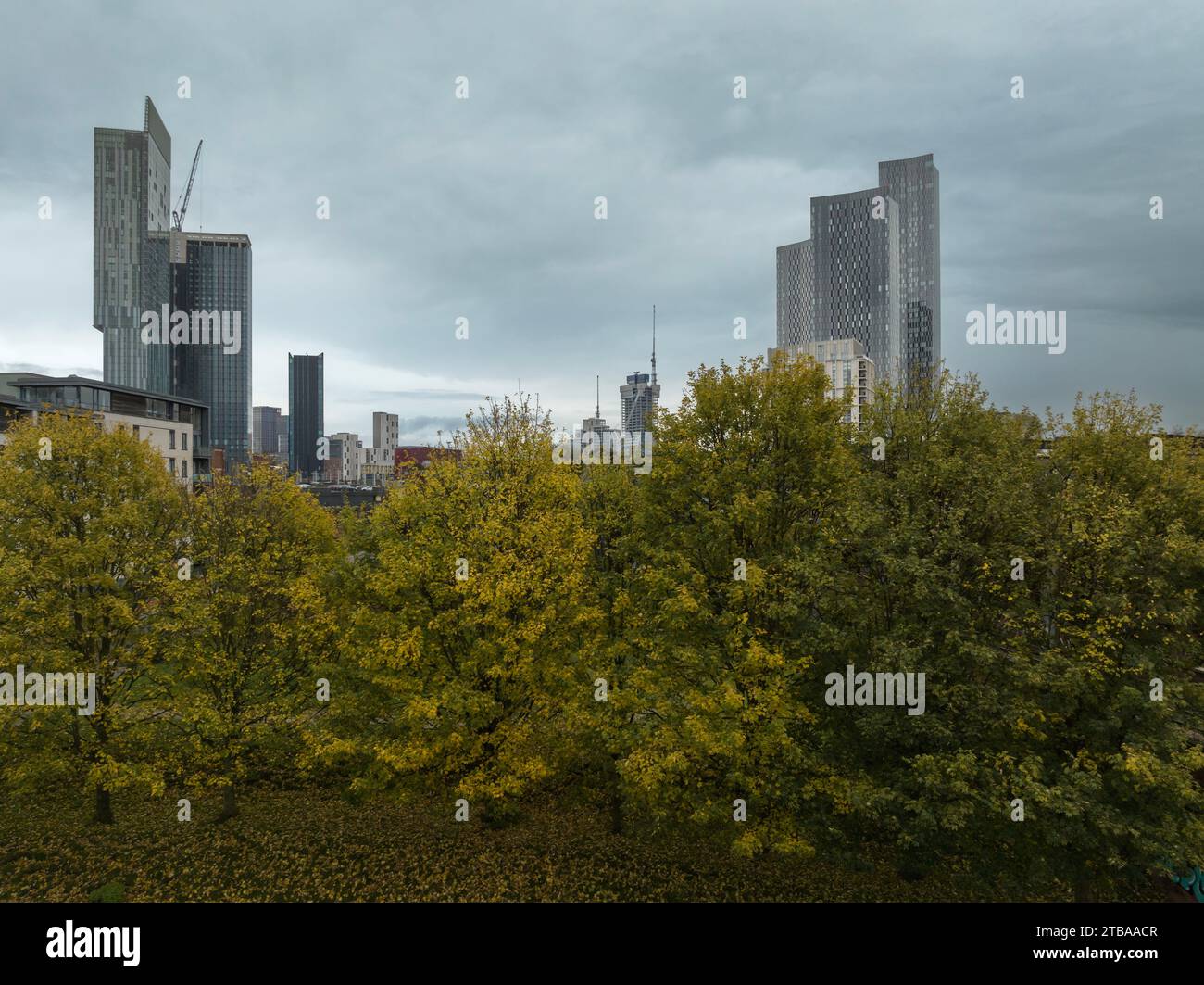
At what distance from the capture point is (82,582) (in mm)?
21125

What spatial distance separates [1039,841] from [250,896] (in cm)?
2054

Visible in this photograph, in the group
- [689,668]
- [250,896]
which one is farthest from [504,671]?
[250,896]

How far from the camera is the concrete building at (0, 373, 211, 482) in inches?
2790

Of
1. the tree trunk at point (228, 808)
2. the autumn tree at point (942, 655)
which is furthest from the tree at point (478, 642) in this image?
the autumn tree at point (942, 655)

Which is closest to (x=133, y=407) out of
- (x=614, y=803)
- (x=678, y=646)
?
(x=614, y=803)

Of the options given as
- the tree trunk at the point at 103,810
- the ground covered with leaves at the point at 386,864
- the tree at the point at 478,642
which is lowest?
the ground covered with leaves at the point at 386,864

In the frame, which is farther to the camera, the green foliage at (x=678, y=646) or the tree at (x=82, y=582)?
the tree at (x=82, y=582)

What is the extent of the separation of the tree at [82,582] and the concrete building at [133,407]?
48.0 m

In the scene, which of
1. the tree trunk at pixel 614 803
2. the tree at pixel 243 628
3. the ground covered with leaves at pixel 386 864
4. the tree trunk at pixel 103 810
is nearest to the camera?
the ground covered with leaves at pixel 386 864

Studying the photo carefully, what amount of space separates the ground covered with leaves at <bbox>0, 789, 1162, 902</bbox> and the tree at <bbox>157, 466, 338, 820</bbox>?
237cm

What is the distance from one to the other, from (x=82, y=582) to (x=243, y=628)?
4691mm

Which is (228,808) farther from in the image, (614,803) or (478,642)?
(614,803)

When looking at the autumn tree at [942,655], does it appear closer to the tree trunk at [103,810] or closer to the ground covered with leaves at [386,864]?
the ground covered with leaves at [386,864]

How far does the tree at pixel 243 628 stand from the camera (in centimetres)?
2158
